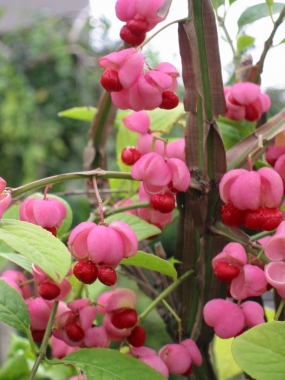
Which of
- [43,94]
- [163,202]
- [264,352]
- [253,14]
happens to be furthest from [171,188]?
[43,94]

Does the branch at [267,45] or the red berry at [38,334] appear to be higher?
the branch at [267,45]

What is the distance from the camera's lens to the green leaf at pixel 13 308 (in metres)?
0.33

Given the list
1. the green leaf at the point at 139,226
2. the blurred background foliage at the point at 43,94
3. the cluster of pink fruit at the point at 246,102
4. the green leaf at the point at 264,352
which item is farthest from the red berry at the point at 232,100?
the blurred background foliage at the point at 43,94

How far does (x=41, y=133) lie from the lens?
120 inches

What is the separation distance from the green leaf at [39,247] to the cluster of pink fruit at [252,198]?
11 cm

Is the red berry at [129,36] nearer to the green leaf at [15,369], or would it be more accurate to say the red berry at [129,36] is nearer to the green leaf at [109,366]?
the green leaf at [109,366]

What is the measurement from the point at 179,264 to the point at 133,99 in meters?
0.12

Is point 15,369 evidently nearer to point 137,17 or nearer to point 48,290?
point 48,290

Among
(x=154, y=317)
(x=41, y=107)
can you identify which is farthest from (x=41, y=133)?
(x=154, y=317)

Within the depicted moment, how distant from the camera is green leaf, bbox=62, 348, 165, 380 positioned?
0.30 metres

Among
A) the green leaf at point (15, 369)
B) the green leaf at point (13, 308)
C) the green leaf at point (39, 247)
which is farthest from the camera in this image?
the green leaf at point (15, 369)

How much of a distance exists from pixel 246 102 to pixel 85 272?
0.21 metres

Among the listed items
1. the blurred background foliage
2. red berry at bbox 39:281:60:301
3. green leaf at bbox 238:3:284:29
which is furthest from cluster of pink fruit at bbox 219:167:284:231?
Result: the blurred background foliage

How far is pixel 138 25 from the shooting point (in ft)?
1.00
